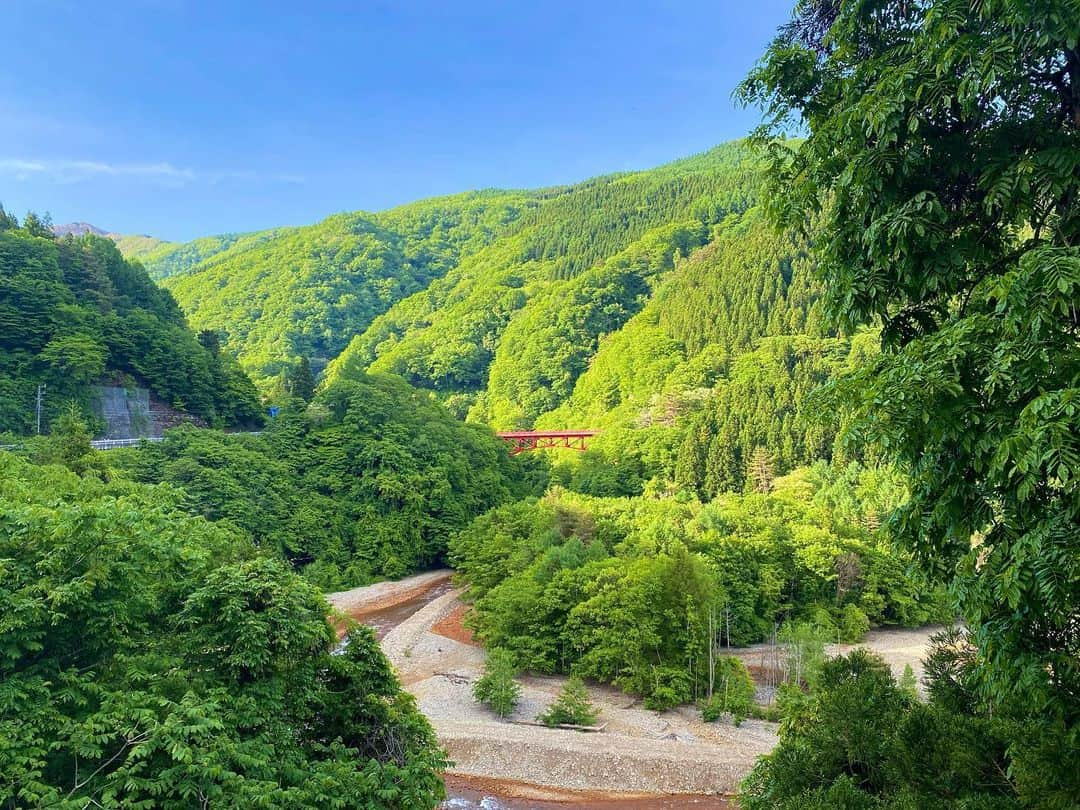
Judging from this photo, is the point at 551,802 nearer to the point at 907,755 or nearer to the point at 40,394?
the point at 907,755

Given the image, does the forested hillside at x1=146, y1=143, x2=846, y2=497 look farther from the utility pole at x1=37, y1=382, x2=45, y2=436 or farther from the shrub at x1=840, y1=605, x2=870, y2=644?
the utility pole at x1=37, y1=382, x2=45, y2=436

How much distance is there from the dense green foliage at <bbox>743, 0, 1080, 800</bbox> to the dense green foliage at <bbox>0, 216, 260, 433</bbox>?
132 feet

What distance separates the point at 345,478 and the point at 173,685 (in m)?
34.0

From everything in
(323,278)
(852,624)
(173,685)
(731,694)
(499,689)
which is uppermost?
(323,278)

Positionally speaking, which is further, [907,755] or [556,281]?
[556,281]

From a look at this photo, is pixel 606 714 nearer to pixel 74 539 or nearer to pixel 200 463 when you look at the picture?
pixel 74 539

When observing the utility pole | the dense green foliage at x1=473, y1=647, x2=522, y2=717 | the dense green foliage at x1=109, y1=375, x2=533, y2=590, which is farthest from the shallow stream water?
the utility pole

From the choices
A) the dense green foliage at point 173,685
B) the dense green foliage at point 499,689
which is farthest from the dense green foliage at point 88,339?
the dense green foliage at point 173,685

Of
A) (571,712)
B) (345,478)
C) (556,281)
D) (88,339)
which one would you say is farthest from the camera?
(556,281)

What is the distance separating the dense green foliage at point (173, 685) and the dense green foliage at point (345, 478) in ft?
81.2

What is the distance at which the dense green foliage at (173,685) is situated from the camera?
7098 millimetres

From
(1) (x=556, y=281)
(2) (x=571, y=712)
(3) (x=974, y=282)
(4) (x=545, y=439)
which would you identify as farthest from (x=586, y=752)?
(1) (x=556, y=281)

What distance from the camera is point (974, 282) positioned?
197 inches

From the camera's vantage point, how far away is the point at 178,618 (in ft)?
31.2
